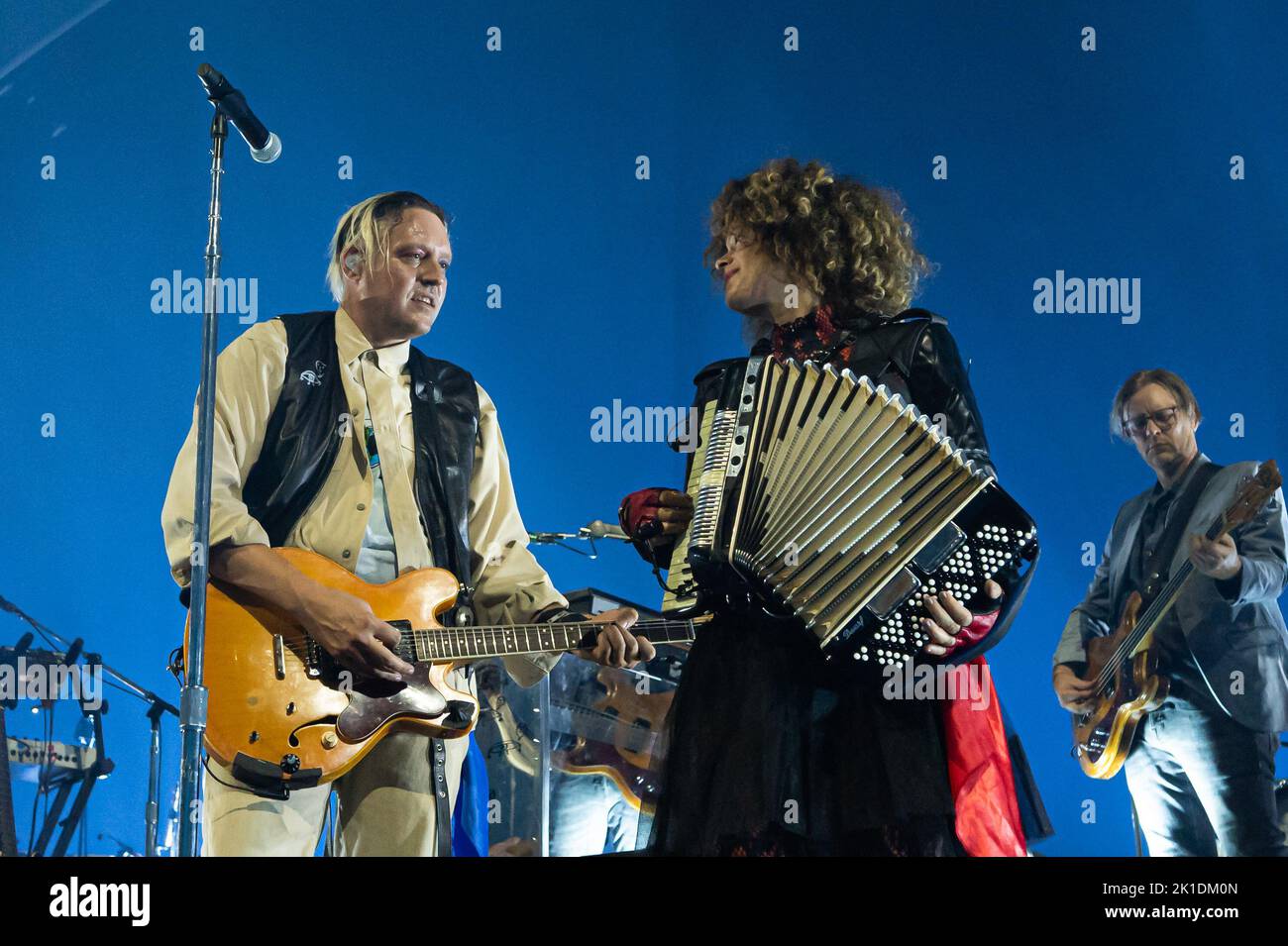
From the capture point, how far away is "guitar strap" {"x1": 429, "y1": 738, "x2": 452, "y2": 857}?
3.44 meters

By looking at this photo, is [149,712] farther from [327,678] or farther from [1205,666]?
[1205,666]

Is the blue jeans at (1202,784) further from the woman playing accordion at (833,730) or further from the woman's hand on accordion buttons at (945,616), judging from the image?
the woman's hand on accordion buttons at (945,616)

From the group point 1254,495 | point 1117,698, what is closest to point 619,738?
point 1117,698

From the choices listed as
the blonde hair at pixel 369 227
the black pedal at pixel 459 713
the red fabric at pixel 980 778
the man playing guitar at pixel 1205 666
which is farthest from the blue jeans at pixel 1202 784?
the blonde hair at pixel 369 227

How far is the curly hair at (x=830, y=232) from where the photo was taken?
3.65 metres

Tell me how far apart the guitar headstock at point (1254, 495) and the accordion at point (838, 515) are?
99cm

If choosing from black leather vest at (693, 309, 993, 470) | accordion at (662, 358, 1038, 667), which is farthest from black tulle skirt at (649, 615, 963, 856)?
black leather vest at (693, 309, 993, 470)

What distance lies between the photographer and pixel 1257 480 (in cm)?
384

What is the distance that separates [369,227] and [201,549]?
3.14 ft

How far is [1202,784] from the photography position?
376 centimetres

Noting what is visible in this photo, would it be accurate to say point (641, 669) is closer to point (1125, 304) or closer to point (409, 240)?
point (409, 240)

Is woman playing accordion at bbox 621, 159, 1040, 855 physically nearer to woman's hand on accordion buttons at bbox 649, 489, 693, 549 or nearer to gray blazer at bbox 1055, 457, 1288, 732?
woman's hand on accordion buttons at bbox 649, 489, 693, 549
